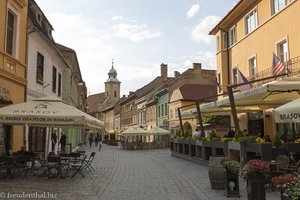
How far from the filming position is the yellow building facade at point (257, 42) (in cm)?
1852

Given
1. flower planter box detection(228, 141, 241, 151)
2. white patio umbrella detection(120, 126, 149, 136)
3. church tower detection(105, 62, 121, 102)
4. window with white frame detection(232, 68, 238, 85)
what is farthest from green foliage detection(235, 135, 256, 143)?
church tower detection(105, 62, 121, 102)

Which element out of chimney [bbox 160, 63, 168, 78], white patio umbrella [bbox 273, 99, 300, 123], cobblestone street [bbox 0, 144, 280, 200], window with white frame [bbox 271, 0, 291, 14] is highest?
chimney [bbox 160, 63, 168, 78]

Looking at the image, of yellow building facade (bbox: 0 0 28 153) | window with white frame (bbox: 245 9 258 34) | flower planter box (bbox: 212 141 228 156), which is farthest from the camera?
window with white frame (bbox: 245 9 258 34)

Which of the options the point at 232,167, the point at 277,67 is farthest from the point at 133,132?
the point at 232,167

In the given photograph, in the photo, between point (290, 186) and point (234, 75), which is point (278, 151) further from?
point (234, 75)

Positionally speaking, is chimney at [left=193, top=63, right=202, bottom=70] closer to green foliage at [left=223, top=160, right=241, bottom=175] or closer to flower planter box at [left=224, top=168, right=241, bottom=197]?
green foliage at [left=223, top=160, right=241, bottom=175]

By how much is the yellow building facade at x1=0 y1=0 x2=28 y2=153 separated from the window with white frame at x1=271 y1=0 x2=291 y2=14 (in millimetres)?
12595

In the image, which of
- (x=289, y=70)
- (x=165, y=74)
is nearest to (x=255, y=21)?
(x=289, y=70)

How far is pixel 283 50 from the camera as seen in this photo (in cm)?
1988

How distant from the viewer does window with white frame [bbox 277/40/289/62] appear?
1930 centimetres

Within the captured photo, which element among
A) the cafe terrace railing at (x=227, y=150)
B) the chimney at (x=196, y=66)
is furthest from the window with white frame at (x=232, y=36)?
the chimney at (x=196, y=66)

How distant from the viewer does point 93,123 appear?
1413cm

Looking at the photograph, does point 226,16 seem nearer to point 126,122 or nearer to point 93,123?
point 93,123

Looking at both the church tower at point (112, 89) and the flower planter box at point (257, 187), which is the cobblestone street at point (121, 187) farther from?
the church tower at point (112, 89)
